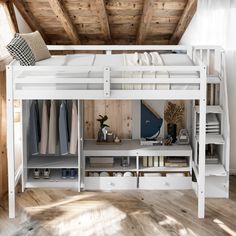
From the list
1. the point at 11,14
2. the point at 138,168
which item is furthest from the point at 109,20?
the point at 138,168

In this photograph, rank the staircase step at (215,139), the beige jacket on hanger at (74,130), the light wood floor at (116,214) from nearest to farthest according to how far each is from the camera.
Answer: the light wood floor at (116,214)
the staircase step at (215,139)
the beige jacket on hanger at (74,130)

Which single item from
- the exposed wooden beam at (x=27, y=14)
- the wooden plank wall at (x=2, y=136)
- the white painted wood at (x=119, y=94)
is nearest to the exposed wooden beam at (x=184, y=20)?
the exposed wooden beam at (x=27, y=14)

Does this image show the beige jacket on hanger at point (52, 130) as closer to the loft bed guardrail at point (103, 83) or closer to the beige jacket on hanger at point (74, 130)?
the beige jacket on hanger at point (74, 130)

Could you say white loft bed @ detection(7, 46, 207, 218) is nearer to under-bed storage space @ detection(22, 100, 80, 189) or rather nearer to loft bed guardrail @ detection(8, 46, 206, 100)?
loft bed guardrail @ detection(8, 46, 206, 100)

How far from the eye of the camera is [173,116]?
16.3ft

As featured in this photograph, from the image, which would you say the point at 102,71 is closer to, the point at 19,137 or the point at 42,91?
the point at 42,91

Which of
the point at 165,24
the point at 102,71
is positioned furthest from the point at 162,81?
the point at 165,24

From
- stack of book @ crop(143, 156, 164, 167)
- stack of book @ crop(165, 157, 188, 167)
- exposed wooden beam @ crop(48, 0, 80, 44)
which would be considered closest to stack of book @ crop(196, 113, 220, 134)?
stack of book @ crop(165, 157, 188, 167)

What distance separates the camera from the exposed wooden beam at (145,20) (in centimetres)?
531

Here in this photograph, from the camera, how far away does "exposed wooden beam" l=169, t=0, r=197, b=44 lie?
5.35 m

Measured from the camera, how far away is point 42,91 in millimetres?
3848

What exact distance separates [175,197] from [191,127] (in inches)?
32.5

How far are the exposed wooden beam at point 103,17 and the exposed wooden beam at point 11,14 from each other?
3.07 feet

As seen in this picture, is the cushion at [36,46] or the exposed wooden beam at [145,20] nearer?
the cushion at [36,46]
